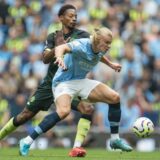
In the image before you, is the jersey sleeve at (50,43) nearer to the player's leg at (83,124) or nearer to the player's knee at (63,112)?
the player's leg at (83,124)

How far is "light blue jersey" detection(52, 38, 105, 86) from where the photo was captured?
1277 cm

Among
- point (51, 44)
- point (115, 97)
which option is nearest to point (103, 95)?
point (115, 97)

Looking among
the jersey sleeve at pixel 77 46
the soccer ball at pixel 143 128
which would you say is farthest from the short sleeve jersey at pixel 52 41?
the soccer ball at pixel 143 128

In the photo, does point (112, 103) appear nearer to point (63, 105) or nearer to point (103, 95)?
point (103, 95)

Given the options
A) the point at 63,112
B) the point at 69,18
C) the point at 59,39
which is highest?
the point at 69,18

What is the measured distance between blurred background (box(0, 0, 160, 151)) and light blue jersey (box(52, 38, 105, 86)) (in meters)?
5.15

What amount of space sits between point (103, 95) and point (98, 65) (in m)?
7.13

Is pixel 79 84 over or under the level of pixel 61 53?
under

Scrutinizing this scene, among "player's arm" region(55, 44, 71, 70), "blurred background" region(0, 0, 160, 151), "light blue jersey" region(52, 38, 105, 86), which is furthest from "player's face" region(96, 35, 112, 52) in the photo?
"blurred background" region(0, 0, 160, 151)

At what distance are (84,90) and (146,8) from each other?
9.38 metres

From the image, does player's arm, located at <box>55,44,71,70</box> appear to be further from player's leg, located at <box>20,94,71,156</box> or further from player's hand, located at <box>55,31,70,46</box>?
player's hand, located at <box>55,31,70,46</box>

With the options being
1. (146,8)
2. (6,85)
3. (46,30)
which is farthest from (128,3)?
(6,85)

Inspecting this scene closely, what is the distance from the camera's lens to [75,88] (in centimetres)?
1308

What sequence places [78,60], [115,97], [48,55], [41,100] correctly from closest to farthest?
[78,60] < [115,97] < [48,55] < [41,100]
